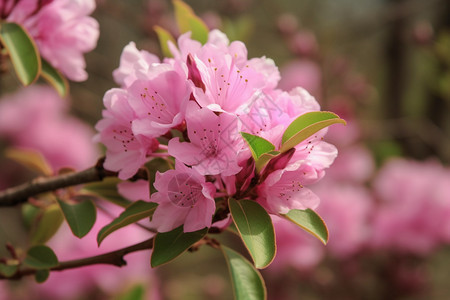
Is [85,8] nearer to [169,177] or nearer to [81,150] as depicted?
[169,177]

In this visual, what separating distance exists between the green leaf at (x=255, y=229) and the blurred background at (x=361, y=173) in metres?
0.83

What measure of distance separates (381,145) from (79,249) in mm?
1682

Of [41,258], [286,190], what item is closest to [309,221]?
[286,190]

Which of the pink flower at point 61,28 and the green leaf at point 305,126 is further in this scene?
the pink flower at point 61,28

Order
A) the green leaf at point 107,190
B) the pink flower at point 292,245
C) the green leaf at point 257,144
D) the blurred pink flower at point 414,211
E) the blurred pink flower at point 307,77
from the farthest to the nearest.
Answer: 1. the blurred pink flower at point 307,77
2. the blurred pink flower at point 414,211
3. the pink flower at point 292,245
4. the green leaf at point 107,190
5. the green leaf at point 257,144

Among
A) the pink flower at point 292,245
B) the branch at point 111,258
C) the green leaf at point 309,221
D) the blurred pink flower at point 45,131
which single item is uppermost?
the green leaf at point 309,221

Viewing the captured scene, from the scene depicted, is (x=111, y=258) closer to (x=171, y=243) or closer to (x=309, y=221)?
(x=171, y=243)

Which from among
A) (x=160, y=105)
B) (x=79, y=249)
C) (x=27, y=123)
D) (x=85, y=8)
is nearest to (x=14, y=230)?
(x=27, y=123)

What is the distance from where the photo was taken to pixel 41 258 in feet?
2.43

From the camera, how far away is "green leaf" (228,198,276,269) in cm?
61

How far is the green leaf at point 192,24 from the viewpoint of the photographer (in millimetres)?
865

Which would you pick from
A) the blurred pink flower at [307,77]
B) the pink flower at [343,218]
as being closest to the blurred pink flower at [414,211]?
the pink flower at [343,218]

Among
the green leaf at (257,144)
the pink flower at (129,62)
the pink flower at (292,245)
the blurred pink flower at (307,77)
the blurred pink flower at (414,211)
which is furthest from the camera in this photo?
the blurred pink flower at (307,77)

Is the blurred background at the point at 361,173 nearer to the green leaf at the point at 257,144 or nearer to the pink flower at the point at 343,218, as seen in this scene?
the pink flower at the point at 343,218
